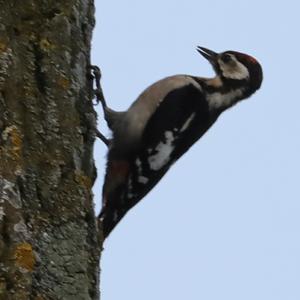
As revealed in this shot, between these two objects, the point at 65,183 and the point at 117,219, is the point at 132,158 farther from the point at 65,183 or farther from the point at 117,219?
the point at 65,183

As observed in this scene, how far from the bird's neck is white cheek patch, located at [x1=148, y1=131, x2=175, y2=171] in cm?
46

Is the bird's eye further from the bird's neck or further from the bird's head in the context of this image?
the bird's neck

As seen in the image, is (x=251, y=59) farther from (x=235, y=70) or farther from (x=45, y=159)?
(x=45, y=159)

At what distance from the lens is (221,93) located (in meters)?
5.03

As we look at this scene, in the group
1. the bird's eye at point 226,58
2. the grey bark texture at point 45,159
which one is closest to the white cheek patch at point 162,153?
the bird's eye at point 226,58

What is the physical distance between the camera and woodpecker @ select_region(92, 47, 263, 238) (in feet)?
14.5

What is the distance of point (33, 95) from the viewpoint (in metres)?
2.49

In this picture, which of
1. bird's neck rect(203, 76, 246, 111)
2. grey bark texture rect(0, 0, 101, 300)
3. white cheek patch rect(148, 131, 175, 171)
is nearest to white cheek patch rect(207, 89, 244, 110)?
bird's neck rect(203, 76, 246, 111)

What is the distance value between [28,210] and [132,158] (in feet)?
7.23

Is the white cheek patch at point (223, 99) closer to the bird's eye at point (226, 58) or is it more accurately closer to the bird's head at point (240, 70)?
the bird's head at point (240, 70)

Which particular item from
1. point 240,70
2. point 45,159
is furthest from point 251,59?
point 45,159

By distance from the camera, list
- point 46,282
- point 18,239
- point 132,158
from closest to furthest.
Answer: point 18,239, point 46,282, point 132,158

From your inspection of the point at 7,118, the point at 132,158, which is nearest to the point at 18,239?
the point at 7,118

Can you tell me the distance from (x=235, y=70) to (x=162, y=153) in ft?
3.28
